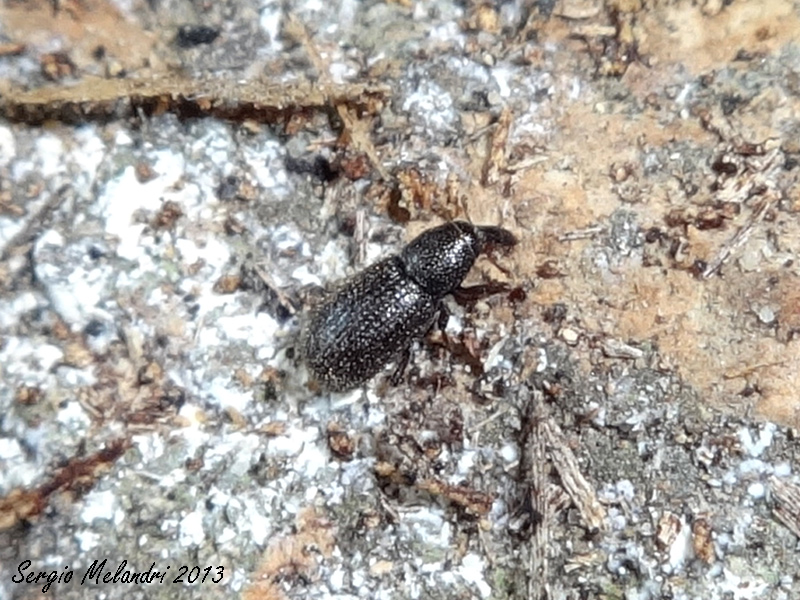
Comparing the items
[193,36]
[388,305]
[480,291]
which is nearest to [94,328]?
[388,305]

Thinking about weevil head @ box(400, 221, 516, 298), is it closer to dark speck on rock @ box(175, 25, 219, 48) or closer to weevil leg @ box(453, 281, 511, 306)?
weevil leg @ box(453, 281, 511, 306)

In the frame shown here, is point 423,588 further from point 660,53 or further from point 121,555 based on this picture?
point 660,53

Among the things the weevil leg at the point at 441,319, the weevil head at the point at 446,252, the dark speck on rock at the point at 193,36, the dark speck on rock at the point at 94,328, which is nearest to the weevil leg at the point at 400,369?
the weevil leg at the point at 441,319

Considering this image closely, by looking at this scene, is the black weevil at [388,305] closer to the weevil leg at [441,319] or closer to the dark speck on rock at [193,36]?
the weevil leg at [441,319]

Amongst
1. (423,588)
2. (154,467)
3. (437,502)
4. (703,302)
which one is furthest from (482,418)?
(154,467)

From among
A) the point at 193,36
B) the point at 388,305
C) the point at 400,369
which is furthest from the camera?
the point at 193,36

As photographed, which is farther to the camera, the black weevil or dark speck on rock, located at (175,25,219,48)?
dark speck on rock, located at (175,25,219,48)

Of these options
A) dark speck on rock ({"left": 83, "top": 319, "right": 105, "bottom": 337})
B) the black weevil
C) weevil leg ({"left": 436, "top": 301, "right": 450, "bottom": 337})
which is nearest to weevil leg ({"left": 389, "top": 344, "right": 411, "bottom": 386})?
the black weevil

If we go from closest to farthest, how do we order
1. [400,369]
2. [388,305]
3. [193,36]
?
[388,305], [400,369], [193,36]

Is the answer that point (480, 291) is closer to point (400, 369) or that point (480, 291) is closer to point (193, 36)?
point (400, 369)
